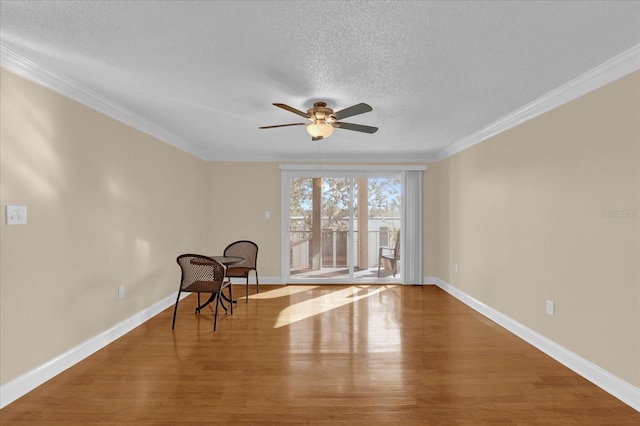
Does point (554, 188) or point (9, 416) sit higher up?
point (554, 188)

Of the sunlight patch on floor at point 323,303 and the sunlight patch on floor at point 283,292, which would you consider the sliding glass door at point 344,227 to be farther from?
the sunlight patch on floor at point 323,303

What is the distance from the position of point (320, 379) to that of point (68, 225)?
2.46 meters

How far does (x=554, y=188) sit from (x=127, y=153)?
4.32 metres

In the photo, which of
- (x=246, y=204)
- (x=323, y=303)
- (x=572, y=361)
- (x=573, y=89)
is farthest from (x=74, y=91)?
(x=572, y=361)

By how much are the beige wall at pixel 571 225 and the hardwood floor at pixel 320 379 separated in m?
0.41

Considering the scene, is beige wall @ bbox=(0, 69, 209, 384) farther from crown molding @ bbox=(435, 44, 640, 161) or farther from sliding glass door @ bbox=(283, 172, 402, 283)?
crown molding @ bbox=(435, 44, 640, 161)

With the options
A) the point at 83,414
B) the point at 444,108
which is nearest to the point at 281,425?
the point at 83,414

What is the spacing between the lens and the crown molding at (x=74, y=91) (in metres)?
2.34

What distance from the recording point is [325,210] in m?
6.27

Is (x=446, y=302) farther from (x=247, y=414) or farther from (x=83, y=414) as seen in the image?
(x=83, y=414)

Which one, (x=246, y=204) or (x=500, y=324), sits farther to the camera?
(x=246, y=204)

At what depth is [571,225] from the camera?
9.48 ft

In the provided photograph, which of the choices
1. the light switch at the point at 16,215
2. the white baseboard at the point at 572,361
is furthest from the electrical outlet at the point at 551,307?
the light switch at the point at 16,215

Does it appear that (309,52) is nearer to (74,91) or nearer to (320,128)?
(320,128)
